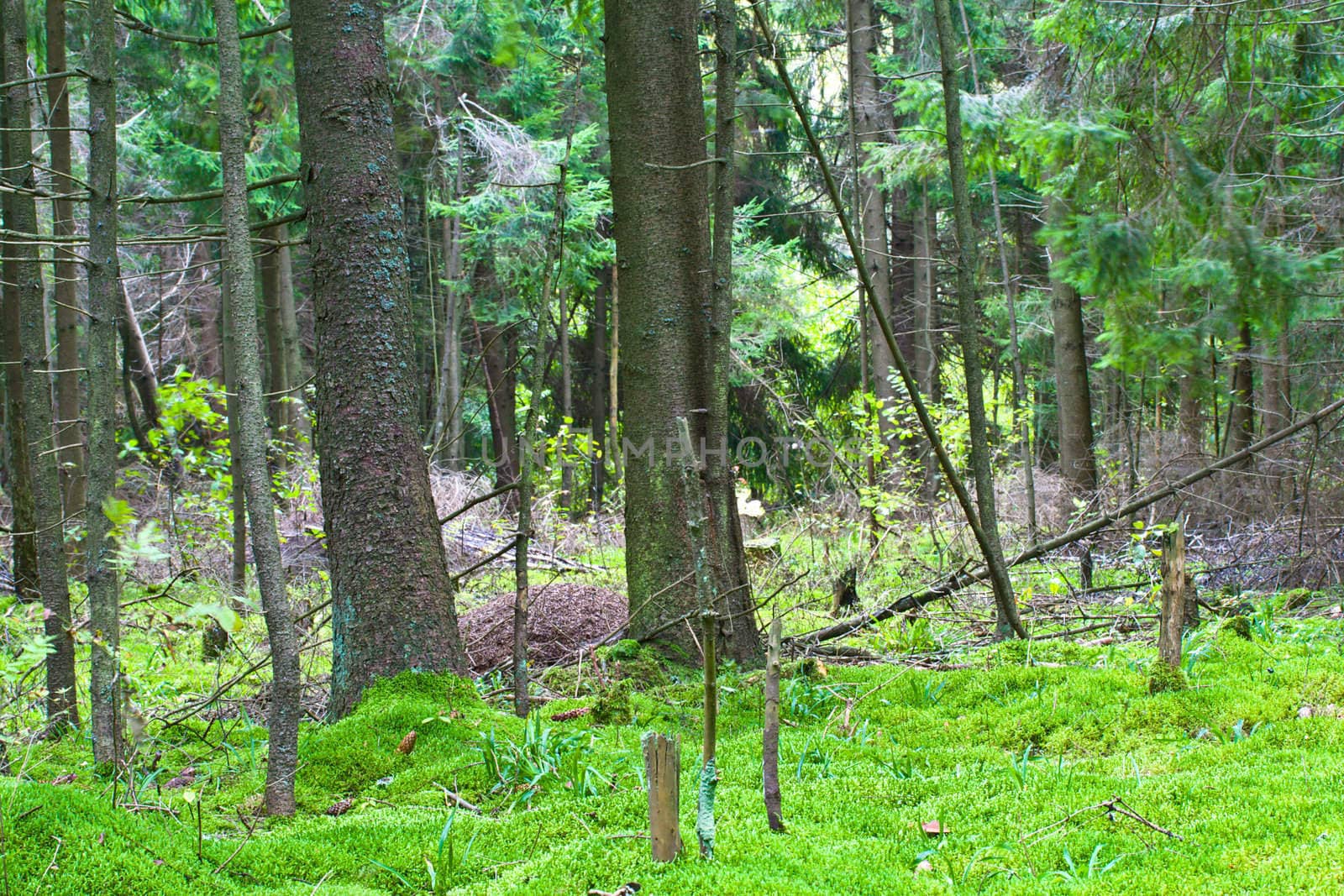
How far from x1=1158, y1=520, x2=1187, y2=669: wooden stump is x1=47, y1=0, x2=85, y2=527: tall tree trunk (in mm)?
6131

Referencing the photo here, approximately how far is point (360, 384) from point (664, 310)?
1796 millimetres

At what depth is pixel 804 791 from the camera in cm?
306

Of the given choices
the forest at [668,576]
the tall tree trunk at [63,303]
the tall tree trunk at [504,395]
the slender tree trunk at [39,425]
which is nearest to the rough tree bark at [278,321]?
the forest at [668,576]

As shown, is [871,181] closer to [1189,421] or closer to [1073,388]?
[1073,388]

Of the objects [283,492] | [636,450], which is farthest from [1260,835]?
[283,492]

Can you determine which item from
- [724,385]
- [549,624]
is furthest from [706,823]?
[549,624]

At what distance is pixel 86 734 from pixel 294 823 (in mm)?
2405

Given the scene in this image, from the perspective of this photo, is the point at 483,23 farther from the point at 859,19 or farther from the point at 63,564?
the point at 63,564

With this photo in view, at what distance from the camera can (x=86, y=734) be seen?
4.63 metres

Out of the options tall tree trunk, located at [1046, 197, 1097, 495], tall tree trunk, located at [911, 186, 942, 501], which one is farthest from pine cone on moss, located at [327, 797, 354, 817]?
tall tree trunk, located at [911, 186, 942, 501]

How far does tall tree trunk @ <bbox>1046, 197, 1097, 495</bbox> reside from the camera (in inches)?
481

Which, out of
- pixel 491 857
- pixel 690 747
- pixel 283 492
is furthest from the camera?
pixel 283 492

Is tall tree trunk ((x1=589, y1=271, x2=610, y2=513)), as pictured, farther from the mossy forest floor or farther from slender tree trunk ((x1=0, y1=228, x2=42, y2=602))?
the mossy forest floor

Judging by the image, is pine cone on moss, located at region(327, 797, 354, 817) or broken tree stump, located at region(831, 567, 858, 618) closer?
pine cone on moss, located at region(327, 797, 354, 817)
